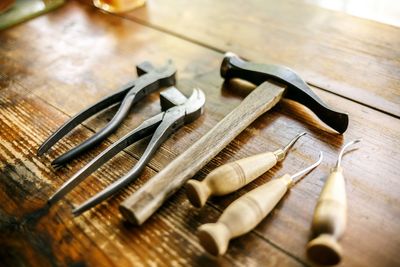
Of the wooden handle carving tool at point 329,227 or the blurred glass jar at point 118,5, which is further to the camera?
the blurred glass jar at point 118,5

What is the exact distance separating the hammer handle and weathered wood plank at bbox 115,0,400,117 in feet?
0.66

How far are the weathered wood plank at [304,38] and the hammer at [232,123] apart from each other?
0.14 metres

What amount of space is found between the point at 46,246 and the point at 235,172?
0.32m

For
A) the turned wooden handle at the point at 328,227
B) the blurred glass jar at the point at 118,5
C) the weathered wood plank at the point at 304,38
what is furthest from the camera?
the blurred glass jar at the point at 118,5

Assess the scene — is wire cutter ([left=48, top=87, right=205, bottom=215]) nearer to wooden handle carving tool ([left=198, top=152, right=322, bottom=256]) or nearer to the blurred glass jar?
wooden handle carving tool ([left=198, top=152, right=322, bottom=256])

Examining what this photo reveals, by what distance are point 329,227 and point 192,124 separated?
14.4 inches

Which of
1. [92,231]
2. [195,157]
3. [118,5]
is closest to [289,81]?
[195,157]

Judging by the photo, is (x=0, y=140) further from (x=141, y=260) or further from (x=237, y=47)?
(x=237, y=47)

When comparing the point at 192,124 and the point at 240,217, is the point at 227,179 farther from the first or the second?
the point at 192,124

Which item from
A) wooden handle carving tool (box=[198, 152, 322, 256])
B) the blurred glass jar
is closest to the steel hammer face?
wooden handle carving tool (box=[198, 152, 322, 256])

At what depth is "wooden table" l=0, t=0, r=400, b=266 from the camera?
53 centimetres

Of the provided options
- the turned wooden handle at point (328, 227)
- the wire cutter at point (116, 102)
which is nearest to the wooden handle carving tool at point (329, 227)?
the turned wooden handle at point (328, 227)

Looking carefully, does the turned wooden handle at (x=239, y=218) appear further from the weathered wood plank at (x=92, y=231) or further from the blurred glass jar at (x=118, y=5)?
the blurred glass jar at (x=118, y=5)

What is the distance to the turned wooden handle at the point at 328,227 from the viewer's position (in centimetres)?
45
